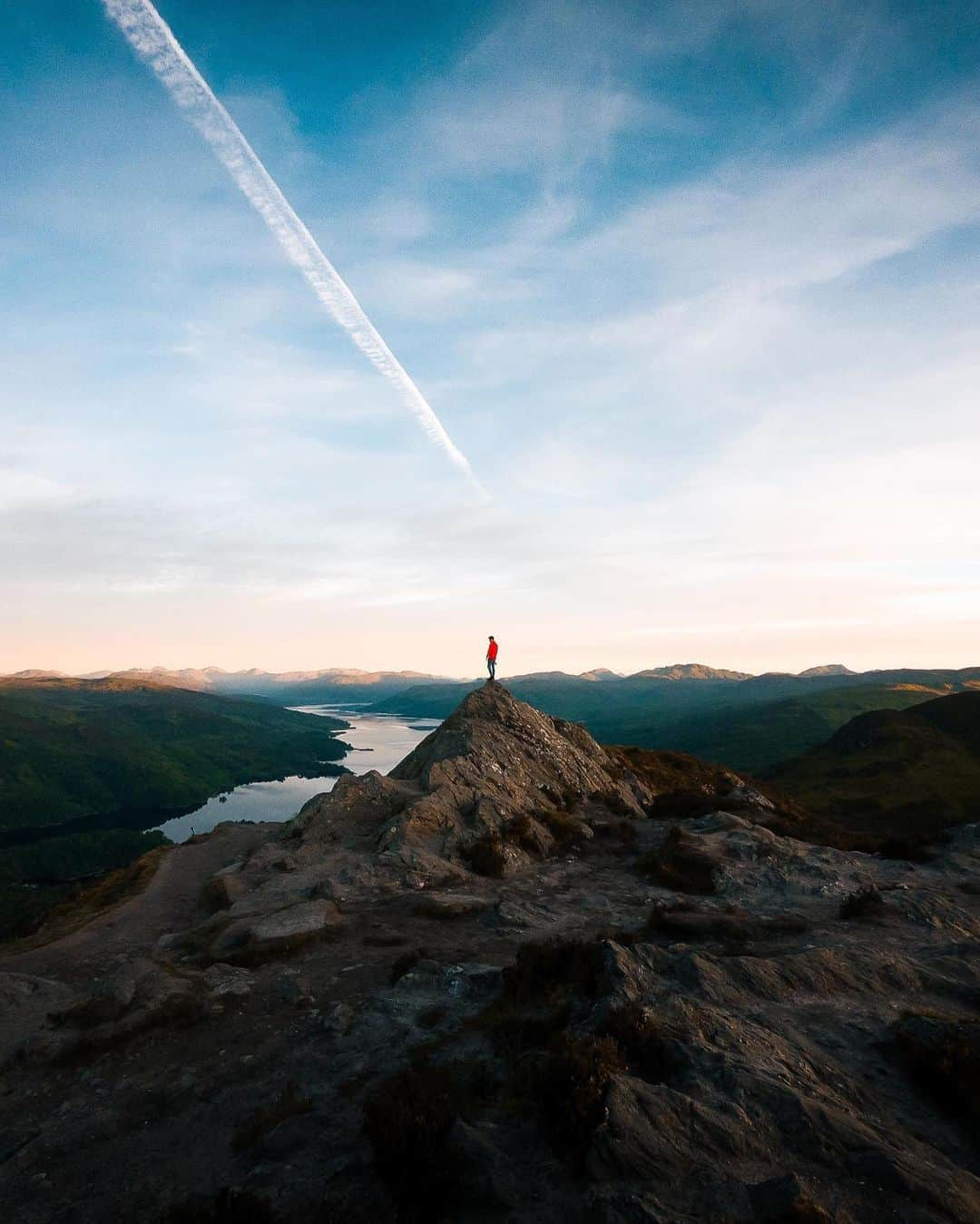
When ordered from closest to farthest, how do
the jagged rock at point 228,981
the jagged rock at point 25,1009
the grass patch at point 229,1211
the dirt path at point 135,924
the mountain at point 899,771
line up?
the grass patch at point 229,1211, the jagged rock at point 25,1009, the jagged rock at point 228,981, the dirt path at point 135,924, the mountain at point 899,771

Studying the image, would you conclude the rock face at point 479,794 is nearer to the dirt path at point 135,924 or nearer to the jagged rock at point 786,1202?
the dirt path at point 135,924

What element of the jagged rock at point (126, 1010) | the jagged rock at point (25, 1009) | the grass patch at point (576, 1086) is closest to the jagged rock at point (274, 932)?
the jagged rock at point (126, 1010)

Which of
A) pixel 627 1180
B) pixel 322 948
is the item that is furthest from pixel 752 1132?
pixel 322 948

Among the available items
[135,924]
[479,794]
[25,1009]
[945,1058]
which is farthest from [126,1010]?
[479,794]

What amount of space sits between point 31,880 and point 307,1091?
A: 17352cm

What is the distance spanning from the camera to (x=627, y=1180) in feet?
29.7

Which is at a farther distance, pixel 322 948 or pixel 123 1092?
pixel 322 948

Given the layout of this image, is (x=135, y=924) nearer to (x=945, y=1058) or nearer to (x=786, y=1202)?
(x=786, y=1202)

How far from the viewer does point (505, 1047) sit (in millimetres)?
13273

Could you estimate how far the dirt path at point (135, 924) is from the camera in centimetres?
2508

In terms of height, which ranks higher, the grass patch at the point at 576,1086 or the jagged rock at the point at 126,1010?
the grass patch at the point at 576,1086

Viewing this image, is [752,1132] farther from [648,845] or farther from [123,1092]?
[648,845]

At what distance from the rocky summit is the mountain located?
223 feet

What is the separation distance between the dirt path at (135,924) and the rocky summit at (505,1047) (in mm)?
214
